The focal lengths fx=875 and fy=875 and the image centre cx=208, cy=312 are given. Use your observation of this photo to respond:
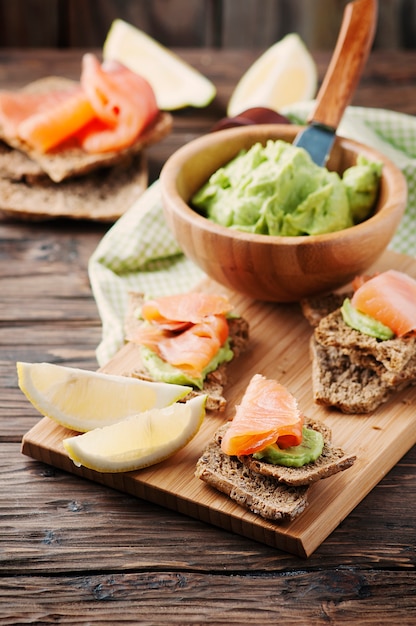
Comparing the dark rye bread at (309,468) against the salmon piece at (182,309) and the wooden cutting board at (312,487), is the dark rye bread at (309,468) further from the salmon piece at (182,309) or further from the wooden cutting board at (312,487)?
the salmon piece at (182,309)

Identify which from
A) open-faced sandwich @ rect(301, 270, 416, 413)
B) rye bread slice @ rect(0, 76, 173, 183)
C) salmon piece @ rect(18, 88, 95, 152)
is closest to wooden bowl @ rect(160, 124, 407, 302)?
open-faced sandwich @ rect(301, 270, 416, 413)

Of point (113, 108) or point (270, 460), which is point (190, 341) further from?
point (113, 108)

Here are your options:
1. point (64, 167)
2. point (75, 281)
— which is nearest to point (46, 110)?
point (64, 167)

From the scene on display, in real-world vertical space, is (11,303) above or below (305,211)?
below

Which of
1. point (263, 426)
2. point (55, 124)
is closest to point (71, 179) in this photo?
point (55, 124)

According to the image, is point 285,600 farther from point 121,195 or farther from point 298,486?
point 121,195

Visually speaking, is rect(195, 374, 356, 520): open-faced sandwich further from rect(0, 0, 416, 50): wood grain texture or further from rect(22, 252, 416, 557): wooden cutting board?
rect(0, 0, 416, 50): wood grain texture

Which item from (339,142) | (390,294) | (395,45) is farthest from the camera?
(395,45)
